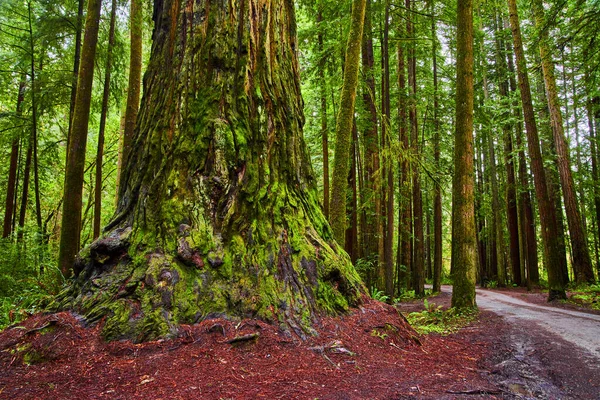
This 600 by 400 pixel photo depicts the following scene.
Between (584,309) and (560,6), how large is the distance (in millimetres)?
8213

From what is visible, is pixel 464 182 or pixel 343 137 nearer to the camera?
pixel 343 137

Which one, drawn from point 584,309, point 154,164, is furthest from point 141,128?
point 584,309

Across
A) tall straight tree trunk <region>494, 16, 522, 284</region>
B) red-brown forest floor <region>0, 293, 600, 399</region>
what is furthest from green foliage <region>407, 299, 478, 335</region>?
tall straight tree trunk <region>494, 16, 522, 284</region>

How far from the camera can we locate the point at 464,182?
27.2 feet

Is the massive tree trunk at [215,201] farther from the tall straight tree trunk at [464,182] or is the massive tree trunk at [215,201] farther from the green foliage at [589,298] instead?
the green foliage at [589,298]

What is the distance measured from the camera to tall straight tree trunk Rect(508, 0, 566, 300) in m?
11.5

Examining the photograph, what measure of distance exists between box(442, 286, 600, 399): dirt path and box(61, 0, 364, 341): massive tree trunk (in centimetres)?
179

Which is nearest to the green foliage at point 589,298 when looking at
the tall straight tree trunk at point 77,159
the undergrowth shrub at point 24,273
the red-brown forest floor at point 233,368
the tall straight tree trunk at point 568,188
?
the tall straight tree trunk at point 568,188

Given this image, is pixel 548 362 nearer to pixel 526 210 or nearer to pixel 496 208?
pixel 526 210

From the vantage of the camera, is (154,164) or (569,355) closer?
(154,164)

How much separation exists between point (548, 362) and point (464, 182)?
4.87 m

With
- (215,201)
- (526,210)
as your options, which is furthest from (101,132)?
(526,210)

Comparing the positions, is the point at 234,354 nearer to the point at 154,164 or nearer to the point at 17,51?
the point at 154,164

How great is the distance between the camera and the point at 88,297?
11.0 feet
